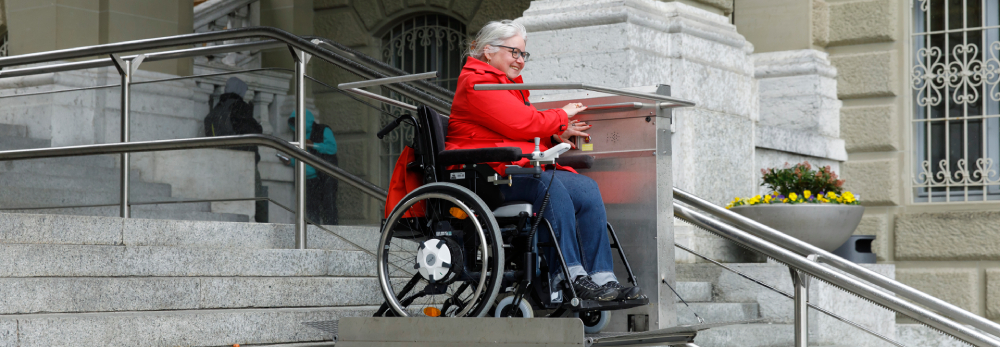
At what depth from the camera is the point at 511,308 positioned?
323cm

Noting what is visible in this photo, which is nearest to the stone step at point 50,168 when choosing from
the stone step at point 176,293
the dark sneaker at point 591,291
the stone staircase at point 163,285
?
the stone staircase at point 163,285

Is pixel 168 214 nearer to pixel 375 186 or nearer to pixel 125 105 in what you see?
pixel 125 105

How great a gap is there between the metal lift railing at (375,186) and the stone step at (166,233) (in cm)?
15

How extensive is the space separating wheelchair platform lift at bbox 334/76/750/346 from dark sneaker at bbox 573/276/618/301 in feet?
0.09

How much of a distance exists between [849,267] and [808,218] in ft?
6.67

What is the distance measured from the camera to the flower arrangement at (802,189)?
19.8 feet

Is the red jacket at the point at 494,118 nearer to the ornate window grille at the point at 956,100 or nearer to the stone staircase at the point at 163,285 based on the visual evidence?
the stone staircase at the point at 163,285

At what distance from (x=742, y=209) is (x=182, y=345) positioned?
364cm

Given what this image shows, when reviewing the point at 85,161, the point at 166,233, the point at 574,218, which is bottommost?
the point at 166,233

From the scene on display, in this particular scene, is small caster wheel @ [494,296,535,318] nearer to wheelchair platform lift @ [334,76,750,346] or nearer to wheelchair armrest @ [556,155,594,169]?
wheelchair platform lift @ [334,76,750,346]

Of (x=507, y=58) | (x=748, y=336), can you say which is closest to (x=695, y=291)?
(x=748, y=336)

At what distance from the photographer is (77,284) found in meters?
3.63

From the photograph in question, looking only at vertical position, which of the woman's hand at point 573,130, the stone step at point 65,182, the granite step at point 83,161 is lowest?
the stone step at point 65,182

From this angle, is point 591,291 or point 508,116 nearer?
point 591,291
